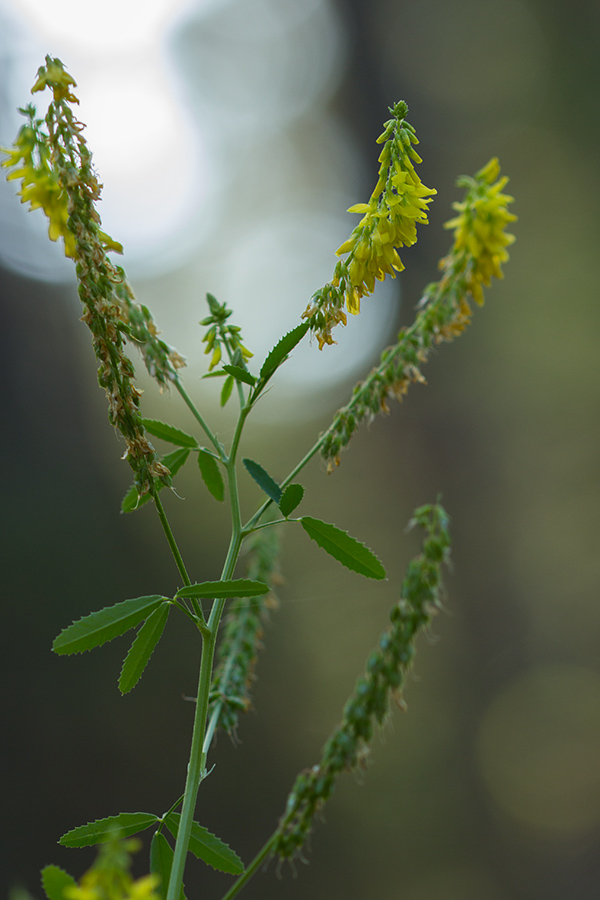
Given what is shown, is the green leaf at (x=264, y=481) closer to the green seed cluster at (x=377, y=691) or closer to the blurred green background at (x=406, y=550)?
the green seed cluster at (x=377, y=691)

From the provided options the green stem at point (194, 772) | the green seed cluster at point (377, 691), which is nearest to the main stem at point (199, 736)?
the green stem at point (194, 772)

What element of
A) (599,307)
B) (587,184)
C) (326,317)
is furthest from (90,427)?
(326,317)

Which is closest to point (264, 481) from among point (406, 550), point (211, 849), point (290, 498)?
point (290, 498)

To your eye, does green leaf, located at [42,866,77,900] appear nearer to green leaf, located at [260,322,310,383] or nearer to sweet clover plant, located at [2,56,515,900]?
sweet clover plant, located at [2,56,515,900]

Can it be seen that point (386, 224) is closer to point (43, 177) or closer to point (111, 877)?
point (43, 177)

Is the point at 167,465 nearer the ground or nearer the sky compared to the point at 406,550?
nearer the ground

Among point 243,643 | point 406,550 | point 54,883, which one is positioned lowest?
point 54,883

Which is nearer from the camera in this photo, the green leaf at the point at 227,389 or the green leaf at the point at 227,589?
the green leaf at the point at 227,589

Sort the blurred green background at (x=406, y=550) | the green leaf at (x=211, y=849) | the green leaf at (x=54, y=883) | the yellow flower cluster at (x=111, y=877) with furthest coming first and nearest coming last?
the blurred green background at (x=406, y=550) → the green leaf at (x=211, y=849) → the green leaf at (x=54, y=883) → the yellow flower cluster at (x=111, y=877)
